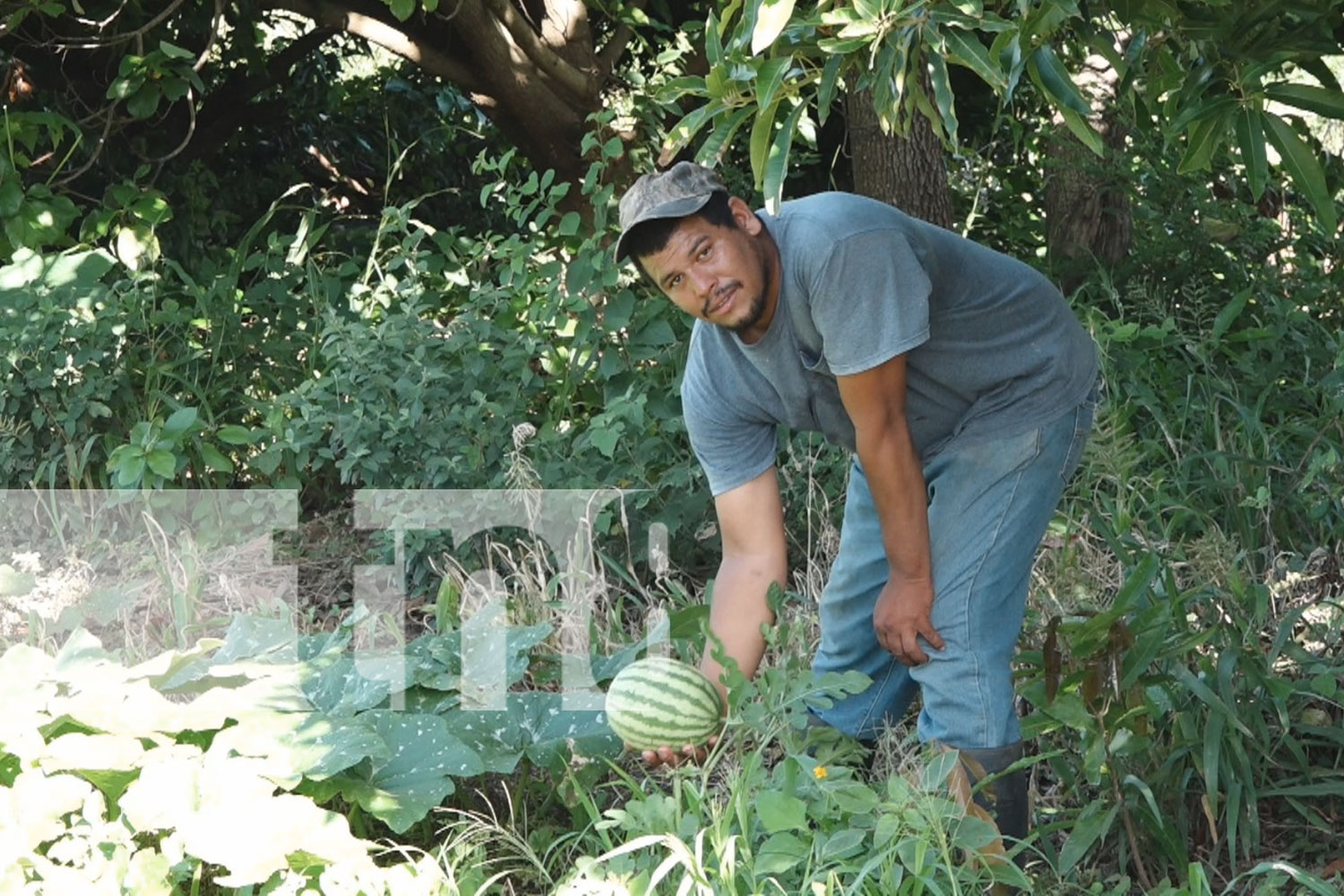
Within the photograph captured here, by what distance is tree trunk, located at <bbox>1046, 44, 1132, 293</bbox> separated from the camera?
21.4ft

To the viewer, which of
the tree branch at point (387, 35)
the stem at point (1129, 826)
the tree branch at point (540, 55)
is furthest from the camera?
the tree branch at point (387, 35)

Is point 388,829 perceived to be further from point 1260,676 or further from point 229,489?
point 229,489

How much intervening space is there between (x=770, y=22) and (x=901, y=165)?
4.06m

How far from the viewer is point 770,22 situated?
7.63 feet

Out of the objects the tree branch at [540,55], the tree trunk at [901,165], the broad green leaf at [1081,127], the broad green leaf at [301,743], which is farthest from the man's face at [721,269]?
the tree branch at [540,55]

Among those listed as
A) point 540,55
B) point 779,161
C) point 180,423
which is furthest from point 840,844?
point 540,55

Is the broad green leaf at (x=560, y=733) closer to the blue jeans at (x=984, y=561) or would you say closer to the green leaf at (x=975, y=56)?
the blue jeans at (x=984, y=561)

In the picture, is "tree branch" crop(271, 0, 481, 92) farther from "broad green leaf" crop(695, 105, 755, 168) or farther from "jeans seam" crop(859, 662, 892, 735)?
"broad green leaf" crop(695, 105, 755, 168)

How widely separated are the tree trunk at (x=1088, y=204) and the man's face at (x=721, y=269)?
141 inches

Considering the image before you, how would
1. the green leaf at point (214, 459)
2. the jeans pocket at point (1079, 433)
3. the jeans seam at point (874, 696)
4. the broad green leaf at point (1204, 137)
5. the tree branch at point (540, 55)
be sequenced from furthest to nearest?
the tree branch at point (540, 55), the green leaf at point (214, 459), the jeans seam at point (874, 696), the jeans pocket at point (1079, 433), the broad green leaf at point (1204, 137)

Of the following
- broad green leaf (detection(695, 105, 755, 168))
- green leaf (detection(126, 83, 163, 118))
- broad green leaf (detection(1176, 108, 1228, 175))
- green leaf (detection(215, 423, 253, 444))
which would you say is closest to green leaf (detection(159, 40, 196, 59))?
green leaf (detection(126, 83, 163, 118))

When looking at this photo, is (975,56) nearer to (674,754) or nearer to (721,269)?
(721,269)

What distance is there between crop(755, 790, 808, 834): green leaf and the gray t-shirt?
83 centimetres

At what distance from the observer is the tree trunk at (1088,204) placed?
21.4 feet
